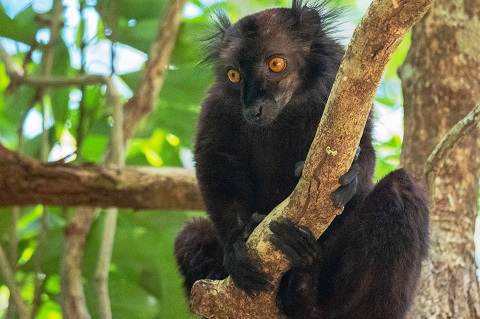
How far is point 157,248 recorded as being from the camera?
627cm

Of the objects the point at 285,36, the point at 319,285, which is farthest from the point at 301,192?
the point at 285,36

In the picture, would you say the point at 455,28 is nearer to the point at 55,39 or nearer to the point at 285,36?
the point at 285,36

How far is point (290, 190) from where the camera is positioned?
4.67 metres

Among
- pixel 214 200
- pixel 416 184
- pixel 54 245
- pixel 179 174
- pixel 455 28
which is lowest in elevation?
pixel 54 245

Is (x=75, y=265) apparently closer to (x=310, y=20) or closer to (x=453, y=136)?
(x=310, y=20)

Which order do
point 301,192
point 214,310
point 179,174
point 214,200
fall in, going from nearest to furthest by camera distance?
point 301,192 < point 214,310 < point 214,200 < point 179,174

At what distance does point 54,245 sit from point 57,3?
214 centimetres

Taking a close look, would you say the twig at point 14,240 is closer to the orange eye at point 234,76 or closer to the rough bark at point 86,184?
the rough bark at point 86,184

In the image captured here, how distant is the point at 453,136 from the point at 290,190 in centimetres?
107

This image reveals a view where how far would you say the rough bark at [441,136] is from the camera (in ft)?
16.1

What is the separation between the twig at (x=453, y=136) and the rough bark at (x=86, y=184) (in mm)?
2144

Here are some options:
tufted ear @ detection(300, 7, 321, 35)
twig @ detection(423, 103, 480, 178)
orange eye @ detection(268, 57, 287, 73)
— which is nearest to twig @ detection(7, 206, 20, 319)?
orange eye @ detection(268, 57, 287, 73)

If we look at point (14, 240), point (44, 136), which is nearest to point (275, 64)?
point (44, 136)

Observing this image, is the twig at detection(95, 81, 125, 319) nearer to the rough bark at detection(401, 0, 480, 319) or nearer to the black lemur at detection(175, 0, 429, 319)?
the black lemur at detection(175, 0, 429, 319)
